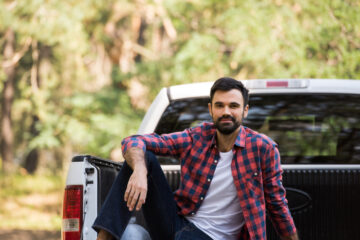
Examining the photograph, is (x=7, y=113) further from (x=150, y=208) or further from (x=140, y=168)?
(x=140, y=168)

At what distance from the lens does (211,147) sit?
3463 mm

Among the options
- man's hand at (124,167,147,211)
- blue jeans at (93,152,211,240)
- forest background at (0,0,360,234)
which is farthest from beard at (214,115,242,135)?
forest background at (0,0,360,234)

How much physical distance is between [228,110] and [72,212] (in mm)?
1044

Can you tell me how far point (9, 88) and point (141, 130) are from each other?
21.6 metres

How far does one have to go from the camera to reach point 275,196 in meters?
3.25

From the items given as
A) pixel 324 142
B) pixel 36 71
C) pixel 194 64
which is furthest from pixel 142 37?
pixel 324 142

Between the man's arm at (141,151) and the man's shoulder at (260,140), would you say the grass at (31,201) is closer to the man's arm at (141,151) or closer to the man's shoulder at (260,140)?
the man's arm at (141,151)

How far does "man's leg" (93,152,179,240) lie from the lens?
311 cm

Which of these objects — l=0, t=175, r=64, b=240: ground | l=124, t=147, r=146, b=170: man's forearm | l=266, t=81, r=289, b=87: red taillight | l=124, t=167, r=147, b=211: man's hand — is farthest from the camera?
l=0, t=175, r=64, b=240: ground

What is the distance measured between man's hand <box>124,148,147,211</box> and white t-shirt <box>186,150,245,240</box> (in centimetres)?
48

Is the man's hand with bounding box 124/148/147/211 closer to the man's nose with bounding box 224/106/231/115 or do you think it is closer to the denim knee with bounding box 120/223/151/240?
the denim knee with bounding box 120/223/151/240

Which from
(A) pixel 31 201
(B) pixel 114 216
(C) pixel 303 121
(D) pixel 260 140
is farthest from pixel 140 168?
(A) pixel 31 201

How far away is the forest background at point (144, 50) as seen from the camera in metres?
10.0

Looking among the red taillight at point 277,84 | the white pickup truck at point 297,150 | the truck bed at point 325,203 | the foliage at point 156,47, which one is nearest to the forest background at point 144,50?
the foliage at point 156,47
